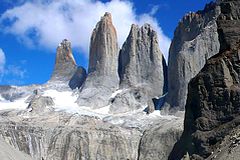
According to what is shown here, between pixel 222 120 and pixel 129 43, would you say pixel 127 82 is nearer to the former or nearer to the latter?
pixel 129 43

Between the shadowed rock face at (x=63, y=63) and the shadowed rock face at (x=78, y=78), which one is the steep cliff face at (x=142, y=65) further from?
the shadowed rock face at (x=63, y=63)

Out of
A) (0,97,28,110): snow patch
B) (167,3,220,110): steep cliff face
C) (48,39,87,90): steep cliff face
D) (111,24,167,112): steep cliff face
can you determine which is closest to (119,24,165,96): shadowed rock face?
(111,24,167,112): steep cliff face

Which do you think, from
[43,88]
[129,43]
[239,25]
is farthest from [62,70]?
[239,25]

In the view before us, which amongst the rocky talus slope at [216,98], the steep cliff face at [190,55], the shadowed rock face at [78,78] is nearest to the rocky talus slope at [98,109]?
the shadowed rock face at [78,78]

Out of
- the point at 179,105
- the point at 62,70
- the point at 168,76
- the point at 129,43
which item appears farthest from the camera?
the point at 62,70

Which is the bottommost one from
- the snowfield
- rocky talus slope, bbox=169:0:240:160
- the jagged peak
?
rocky talus slope, bbox=169:0:240:160

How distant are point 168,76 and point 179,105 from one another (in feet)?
33.3

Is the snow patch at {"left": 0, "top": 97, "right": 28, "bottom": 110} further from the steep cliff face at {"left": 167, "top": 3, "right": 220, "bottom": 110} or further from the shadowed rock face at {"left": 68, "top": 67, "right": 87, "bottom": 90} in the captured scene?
the steep cliff face at {"left": 167, "top": 3, "right": 220, "bottom": 110}

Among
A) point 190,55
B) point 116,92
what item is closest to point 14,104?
→ point 116,92

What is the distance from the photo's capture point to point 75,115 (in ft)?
371

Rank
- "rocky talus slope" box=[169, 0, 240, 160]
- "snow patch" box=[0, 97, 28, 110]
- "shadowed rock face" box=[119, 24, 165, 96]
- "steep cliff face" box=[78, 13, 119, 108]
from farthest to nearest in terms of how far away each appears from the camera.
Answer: "snow patch" box=[0, 97, 28, 110] < "shadowed rock face" box=[119, 24, 165, 96] < "steep cliff face" box=[78, 13, 119, 108] < "rocky talus slope" box=[169, 0, 240, 160]

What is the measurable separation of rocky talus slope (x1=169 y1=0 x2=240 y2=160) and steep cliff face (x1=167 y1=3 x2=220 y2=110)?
194 feet

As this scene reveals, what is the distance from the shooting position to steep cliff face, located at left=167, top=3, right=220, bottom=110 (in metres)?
114

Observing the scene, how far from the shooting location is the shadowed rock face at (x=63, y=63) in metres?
143
